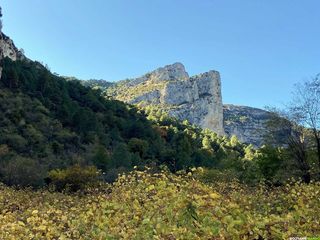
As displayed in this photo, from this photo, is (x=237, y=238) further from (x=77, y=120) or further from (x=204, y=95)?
(x=204, y=95)

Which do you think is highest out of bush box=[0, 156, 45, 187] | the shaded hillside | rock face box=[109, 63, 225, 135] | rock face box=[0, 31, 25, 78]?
rock face box=[109, 63, 225, 135]

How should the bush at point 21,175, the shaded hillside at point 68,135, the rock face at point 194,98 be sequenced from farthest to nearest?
the rock face at point 194,98
the shaded hillside at point 68,135
the bush at point 21,175

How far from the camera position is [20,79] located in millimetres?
78062

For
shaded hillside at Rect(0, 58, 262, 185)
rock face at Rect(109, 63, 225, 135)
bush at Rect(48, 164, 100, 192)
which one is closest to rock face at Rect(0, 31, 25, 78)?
shaded hillside at Rect(0, 58, 262, 185)

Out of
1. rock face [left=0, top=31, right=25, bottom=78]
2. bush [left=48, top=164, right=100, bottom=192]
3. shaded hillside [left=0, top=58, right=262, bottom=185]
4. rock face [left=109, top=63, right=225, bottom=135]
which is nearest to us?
bush [left=48, top=164, right=100, bottom=192]

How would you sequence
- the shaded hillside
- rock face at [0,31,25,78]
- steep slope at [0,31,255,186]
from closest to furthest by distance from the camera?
1. steep slope at [0,31,255,186]
2. the shaded hillside
3. rock face at [0,31,25,78]

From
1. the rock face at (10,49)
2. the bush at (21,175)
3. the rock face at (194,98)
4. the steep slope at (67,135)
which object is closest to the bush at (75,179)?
the bush at (21,175)

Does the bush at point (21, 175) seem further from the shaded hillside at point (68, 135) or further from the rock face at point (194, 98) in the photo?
the rock face at point (194, 98)

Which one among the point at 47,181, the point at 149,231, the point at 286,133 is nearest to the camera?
the point at 149,231

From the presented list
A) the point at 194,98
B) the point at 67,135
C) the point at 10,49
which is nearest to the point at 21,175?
the point at 67,135

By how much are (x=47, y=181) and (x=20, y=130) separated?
22831 mm

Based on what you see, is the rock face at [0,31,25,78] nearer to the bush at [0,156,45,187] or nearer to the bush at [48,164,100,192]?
the bush at [0,156,45,187]

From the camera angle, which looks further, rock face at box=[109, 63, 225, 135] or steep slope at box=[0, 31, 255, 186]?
rock face at box=[109, 63, 225, 135]

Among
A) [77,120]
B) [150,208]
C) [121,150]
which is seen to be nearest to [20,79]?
[77,120]
